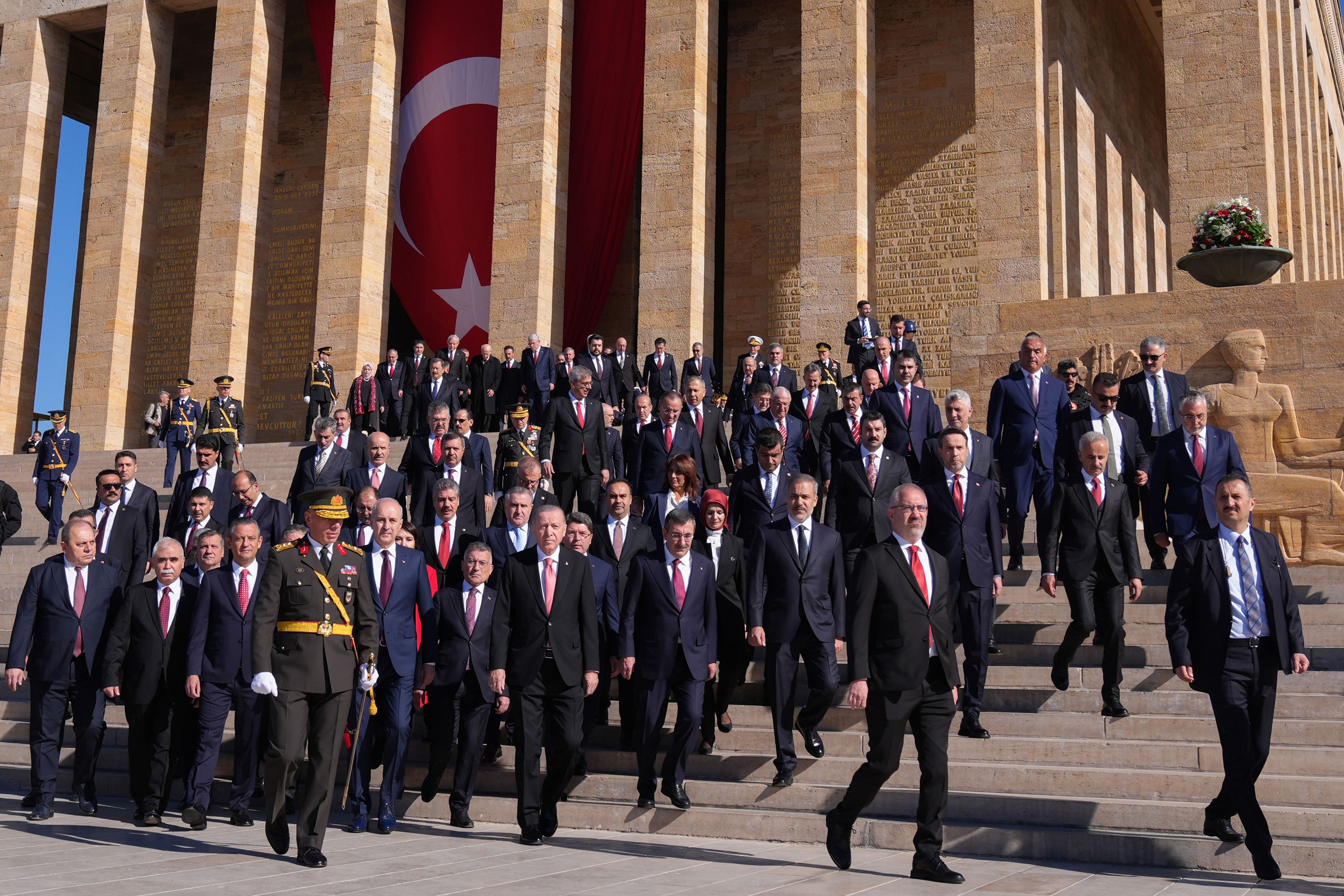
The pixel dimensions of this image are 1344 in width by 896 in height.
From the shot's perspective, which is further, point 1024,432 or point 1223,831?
point 1024,432

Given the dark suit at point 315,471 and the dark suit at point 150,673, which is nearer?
the dark suit at point 150,673

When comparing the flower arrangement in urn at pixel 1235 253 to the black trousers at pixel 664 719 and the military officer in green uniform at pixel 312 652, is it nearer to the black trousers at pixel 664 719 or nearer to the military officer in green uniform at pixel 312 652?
the black trousers at pixel 664 719

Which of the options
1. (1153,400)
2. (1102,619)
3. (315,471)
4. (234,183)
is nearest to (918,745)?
(1102,619)

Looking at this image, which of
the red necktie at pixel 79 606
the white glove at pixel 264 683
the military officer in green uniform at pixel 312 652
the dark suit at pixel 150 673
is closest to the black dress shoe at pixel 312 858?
the military officer in green uniform at pixel 312 652

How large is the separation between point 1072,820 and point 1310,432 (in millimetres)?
5693

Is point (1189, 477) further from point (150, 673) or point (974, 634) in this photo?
point (150, 673)

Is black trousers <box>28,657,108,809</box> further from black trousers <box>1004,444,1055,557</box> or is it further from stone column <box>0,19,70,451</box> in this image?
stone column <box>0,19,70,451</box>

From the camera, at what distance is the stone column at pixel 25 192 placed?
23.4 m

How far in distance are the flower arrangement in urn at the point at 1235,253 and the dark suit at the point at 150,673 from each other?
9.11m

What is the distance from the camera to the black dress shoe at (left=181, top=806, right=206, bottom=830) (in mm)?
6781

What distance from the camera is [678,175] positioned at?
19672mm

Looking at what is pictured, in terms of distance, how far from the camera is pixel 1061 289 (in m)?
18.5

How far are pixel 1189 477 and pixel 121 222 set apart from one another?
20351 millimetres

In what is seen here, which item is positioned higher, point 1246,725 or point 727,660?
point 727,660
